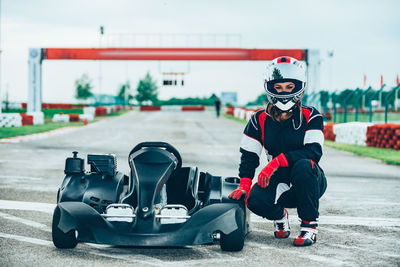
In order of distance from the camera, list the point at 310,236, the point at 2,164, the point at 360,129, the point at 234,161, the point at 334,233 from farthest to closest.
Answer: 1. the point at 360,129
2. the point at 234,161
3. the point at 2,164
4. the point at 334,233
5. the point at 310,236

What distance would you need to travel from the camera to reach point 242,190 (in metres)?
5.13

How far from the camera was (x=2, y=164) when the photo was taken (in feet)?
41.0

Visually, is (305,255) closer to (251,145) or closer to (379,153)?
(251,145)

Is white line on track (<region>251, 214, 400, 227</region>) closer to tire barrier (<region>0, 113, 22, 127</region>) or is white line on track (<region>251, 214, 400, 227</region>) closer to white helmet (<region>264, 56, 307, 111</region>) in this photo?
white helmet (<region>264, 56, 307, 111</region>)

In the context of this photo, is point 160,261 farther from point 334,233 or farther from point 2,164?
point 2,164

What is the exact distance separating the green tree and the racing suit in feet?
455

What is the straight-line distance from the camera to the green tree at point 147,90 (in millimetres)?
143750

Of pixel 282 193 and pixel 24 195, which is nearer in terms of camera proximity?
pixel 282 193

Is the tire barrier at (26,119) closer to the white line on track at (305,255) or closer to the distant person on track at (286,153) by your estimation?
the distant person on track at (286,153)

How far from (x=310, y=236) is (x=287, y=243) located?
0.22 m

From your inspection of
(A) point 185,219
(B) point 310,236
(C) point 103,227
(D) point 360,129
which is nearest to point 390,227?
(B) point 310,236

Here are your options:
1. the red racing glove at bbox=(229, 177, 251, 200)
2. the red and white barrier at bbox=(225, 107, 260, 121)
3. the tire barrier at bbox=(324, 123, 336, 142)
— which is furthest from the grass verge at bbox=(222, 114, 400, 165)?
the red and white barrier at bbox=(225, 107, 260, 121)

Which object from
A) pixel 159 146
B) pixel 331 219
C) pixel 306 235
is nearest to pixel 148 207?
pixel 159 146

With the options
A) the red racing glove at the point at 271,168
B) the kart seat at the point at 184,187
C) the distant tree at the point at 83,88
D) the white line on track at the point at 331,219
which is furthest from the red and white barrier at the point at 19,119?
the distant tree at the point at 83,88
